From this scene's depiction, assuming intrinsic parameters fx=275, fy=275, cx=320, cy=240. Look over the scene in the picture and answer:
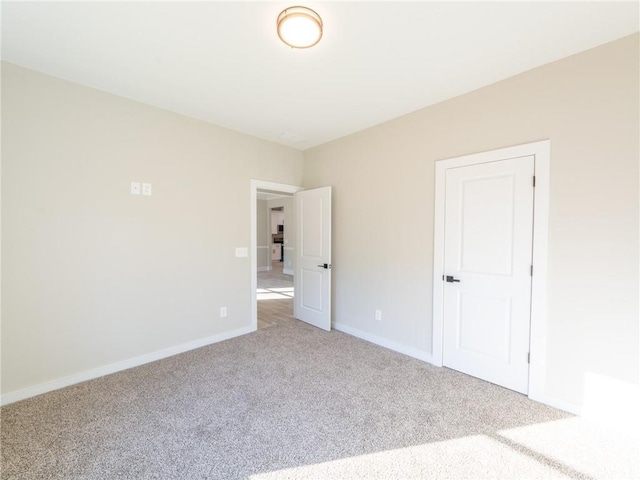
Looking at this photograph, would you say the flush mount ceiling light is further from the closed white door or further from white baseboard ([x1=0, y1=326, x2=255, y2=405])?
white baseboard ([x1=0, y1=326, x2=255, y2=405])

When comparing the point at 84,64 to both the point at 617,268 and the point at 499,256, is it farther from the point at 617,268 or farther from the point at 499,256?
the point at 617,268

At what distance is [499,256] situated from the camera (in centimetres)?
243

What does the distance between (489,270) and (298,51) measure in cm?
242

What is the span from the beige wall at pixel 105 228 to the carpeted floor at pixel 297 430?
1.36 feet

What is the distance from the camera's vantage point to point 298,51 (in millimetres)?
2021

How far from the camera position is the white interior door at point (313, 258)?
3855 mm

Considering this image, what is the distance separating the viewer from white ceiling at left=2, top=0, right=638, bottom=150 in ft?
5.47

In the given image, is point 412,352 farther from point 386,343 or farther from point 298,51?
point 298,51

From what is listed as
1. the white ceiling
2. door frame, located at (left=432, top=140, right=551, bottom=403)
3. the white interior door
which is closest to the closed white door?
door frame, located at (left=432, top=140, right=551, bottom=403)

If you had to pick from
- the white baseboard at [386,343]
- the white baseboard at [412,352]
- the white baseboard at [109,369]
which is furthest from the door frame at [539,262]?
the white baseboard at [109,369]

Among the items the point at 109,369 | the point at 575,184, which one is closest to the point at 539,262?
the point at 575,184

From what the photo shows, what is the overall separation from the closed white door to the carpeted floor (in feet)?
0.79

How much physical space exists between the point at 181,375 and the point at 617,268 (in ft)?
11.9

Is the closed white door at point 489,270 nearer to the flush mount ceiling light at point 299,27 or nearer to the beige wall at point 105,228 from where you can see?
the flush mount ceiling light at point 299,27
